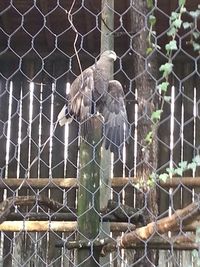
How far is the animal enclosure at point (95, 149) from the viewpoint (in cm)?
226

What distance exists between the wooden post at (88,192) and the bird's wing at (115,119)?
482 mm

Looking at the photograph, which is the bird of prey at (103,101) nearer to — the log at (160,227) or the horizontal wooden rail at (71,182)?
the horizontal wooden rail at (71,182)

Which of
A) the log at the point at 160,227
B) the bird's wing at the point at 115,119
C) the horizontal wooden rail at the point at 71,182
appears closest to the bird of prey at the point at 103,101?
the bird's wing at the point at 115,119

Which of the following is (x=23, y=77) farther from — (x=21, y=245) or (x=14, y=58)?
(x=21, y=245)

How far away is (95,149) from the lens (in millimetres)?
2184

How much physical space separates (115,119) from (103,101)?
0.11 meters

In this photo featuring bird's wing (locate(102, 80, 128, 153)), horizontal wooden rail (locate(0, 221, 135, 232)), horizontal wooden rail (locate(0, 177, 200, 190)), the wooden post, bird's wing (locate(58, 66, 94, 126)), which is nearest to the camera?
the wooden post

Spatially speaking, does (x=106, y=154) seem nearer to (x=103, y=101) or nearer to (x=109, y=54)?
(x=103, y=101)

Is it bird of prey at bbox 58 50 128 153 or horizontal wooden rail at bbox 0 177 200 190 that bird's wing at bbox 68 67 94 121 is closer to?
bird of prey at bbox 58 50 128 153

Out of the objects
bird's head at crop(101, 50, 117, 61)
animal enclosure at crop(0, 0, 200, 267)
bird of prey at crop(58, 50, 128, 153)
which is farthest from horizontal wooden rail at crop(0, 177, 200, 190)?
bird's head at crop(101, 50, 117, 61)

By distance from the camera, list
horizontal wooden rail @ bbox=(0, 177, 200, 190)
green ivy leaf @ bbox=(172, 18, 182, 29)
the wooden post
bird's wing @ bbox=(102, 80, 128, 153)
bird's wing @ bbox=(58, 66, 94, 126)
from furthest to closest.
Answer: horizontal wooden rail @ bbox=(0, 177, 200, 190), bird's wing @ bbox=(102, 80, 128, 153), bird's wing @ bbox=(58, 66, 94, 126), the wooden post, green ivy leaf @ bbox=(172, 18, 182, 29)

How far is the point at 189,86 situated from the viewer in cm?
468

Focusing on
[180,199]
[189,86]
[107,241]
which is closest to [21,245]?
[180,199]

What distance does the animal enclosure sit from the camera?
2.26 metres
